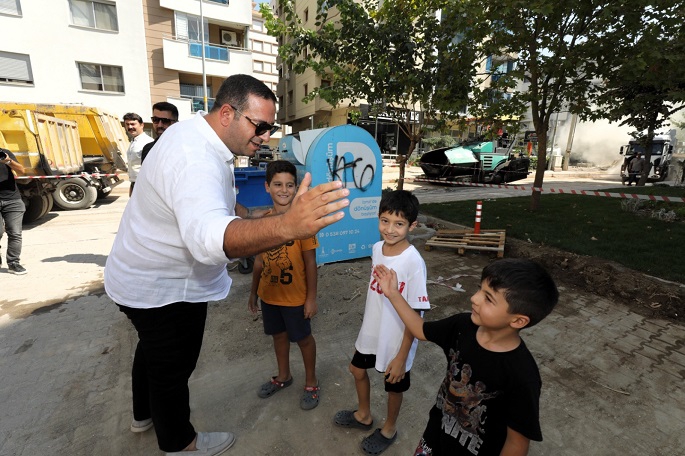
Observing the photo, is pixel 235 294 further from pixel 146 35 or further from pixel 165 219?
pixel 146 35

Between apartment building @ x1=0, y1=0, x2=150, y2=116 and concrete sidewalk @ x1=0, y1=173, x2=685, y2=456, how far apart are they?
15910mm

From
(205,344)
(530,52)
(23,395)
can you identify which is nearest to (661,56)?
(530,52)

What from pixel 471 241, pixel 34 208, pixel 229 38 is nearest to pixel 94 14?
pixel 229 38

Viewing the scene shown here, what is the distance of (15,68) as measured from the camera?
14891 millimetres

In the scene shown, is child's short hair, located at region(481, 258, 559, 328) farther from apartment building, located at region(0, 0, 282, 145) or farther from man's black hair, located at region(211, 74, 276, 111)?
apartment building, located at region(0, 0, 282, 145)

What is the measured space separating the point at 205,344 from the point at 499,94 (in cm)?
763

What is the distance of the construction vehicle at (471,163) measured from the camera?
1625cm

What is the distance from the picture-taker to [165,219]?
1.54 metres

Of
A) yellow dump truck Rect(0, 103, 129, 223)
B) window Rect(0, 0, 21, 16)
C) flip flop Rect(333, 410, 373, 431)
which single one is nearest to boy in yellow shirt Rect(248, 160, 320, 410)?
flip flop Rect(333, 410, 373, 431)

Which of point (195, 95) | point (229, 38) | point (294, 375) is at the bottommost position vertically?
point (294, 375)

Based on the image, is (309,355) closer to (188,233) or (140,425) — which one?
(140,425)

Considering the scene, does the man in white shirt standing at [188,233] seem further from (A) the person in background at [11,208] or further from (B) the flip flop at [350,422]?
(A) the person in background at [11,208]

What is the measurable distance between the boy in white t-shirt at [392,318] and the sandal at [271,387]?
2.55 feet

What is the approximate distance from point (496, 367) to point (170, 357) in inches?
61.7
